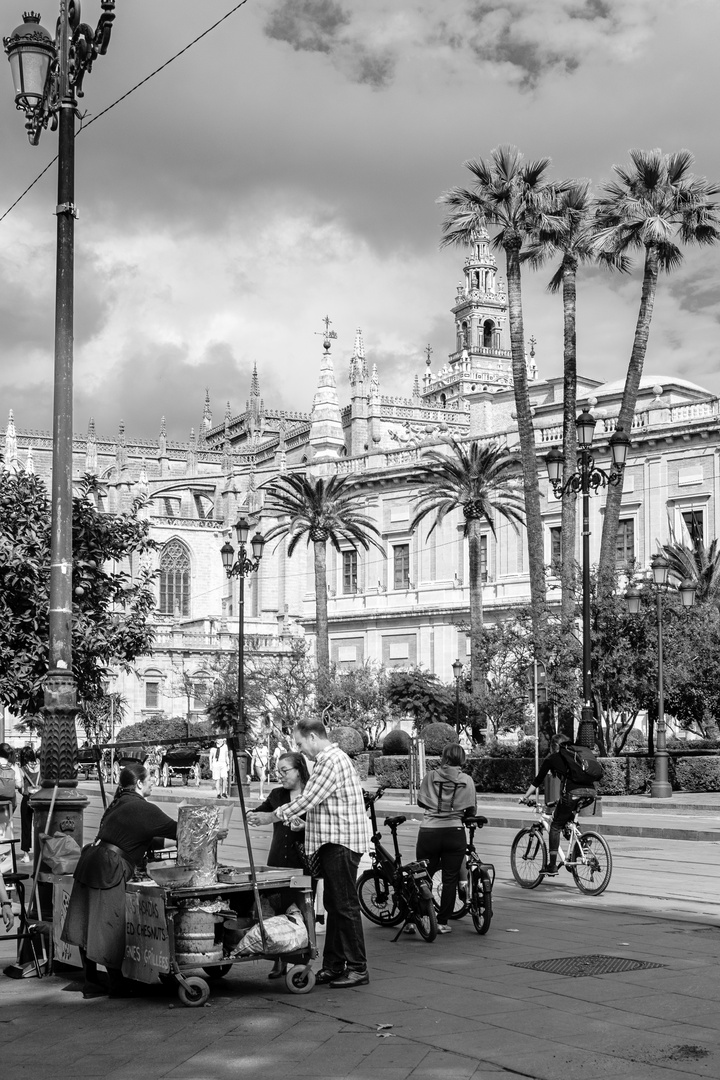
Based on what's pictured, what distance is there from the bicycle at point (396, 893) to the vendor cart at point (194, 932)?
1809 mm

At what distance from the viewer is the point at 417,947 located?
9.77m

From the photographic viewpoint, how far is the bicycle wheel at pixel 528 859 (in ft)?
42.3

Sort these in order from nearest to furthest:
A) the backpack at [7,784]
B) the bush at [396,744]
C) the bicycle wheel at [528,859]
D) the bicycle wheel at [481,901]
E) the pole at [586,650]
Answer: the bicycle wheel at [481,901] < the bicycle wheel at [528,859] < the backpack at [7,784] < the pole at [586,650] < the bush at [396,744]

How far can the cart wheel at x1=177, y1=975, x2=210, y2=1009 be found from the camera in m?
7.58

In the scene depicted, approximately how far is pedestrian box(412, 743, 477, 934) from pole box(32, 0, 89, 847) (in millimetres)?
2624

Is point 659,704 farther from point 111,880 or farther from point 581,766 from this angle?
point 111,880

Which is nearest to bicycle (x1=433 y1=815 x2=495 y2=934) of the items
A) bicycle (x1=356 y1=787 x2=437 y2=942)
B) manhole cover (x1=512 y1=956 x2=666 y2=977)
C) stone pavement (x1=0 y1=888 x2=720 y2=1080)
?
bicycle (x1=356 y1=787 x2=437 y2=942)

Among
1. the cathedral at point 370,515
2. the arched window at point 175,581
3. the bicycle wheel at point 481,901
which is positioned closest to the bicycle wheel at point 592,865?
the bicycle wheel at point 481,901

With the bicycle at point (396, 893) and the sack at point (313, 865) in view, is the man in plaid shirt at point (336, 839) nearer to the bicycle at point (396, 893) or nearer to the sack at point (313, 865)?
the sack at point (313, 865)

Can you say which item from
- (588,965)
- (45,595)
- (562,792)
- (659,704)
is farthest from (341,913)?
(659,704)

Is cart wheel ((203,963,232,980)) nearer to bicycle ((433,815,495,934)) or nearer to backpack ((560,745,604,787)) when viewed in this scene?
bicycle ((433,815,495,934))

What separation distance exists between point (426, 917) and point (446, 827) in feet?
2.31

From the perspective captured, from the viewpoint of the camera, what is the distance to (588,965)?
28.8ft

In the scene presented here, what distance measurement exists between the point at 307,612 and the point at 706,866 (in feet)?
185
